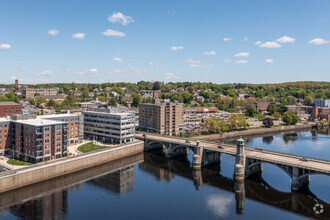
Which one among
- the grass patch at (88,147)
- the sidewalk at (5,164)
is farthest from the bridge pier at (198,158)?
the sidewalk at (5,164)

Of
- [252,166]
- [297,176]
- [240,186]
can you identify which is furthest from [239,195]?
[297,176]

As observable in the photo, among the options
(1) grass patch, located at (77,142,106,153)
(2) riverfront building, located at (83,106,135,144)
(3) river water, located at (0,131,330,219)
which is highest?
(2) riverfront building, located at (83,106,135,144)

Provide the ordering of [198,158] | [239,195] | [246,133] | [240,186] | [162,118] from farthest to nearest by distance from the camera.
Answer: [246,133] → [162,118] → [198,158] → [240,186] → [239,195]

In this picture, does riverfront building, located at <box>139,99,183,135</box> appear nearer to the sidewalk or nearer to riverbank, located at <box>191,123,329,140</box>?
riverbank, located at <box>191,123,329,140</box>

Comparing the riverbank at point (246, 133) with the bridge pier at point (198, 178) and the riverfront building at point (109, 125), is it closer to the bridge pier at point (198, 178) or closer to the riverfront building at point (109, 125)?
the riverfront building at point (109, 125)

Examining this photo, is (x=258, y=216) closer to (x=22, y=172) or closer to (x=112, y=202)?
(x=112, y=202)

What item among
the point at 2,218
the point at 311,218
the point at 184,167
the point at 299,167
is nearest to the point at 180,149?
the point at 184,167

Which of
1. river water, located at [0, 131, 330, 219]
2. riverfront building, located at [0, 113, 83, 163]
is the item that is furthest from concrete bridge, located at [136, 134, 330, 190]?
riverfront building, located at [0, 113, 83, 163]

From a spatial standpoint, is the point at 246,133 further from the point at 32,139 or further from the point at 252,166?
the point at 32,139
